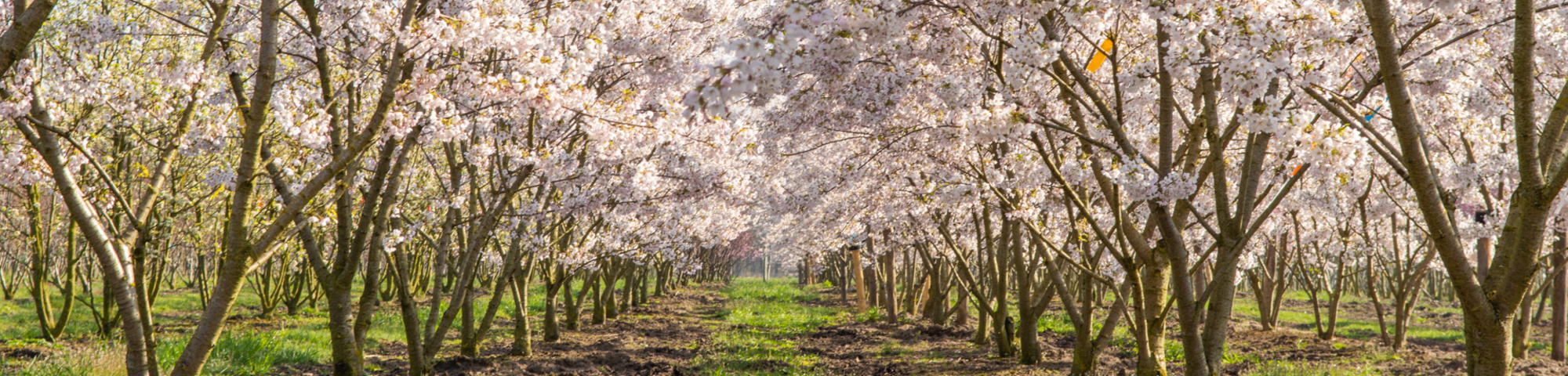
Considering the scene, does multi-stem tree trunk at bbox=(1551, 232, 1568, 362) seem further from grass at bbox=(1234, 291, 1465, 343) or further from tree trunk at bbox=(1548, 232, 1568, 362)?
grass at bbox=(1234, 291, 1465, 343)

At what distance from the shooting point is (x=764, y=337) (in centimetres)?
1472

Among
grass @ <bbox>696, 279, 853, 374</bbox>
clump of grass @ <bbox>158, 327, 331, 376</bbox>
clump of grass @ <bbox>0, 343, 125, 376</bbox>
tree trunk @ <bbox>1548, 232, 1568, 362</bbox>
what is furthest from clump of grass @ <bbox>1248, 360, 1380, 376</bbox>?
clump of grass @ <bbox>0, 343, 125, 376</bbox>

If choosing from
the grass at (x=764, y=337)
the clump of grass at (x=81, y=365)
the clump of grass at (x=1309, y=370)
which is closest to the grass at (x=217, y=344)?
the clump of grass at (x=81, y=365)

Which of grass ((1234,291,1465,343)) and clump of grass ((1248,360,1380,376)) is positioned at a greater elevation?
grass ((1234,291,1465,343))

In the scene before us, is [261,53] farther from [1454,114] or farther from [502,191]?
[1454,114]

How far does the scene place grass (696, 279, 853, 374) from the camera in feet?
34.0

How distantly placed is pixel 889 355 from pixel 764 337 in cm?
326

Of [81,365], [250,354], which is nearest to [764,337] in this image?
[250,354]

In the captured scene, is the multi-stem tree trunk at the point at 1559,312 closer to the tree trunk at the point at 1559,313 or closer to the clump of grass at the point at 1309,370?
the tree trunk at the point at 1559,313

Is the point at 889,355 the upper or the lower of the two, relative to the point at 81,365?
lower

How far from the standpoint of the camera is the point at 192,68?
4.96 metres

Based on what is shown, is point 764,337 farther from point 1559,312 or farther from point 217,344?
point 1559,312

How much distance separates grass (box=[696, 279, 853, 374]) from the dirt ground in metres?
0.21

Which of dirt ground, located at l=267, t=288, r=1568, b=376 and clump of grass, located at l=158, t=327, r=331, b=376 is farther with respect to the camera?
dirt ground, located at l=267, t=288, r=1568, b=376
